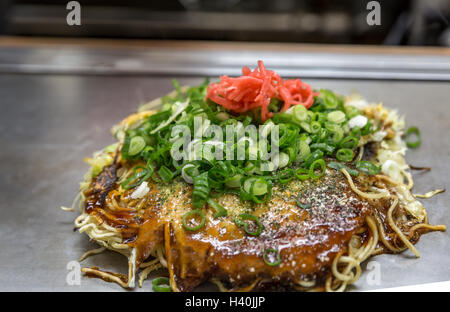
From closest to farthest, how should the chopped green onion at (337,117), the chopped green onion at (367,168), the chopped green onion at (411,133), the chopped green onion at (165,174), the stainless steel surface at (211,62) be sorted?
1. the chopped green onion at (165,174)
2. the chopped green onion at (367,168)
3. the chopped green onion at (337,117)
4. the chopped green onion at (411,133)
5. the stainless steel surface at (211,62)

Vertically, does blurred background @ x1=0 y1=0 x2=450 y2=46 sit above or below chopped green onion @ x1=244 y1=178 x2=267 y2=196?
above

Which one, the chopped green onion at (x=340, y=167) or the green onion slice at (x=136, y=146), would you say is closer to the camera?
the chopped green onion at (x=340, y=167)

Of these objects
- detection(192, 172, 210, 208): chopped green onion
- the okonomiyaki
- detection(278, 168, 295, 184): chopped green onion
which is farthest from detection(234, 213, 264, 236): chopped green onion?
detection(278, 168, 295, 184): chopped green onion

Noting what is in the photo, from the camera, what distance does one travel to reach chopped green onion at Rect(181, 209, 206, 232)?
7.79 feet

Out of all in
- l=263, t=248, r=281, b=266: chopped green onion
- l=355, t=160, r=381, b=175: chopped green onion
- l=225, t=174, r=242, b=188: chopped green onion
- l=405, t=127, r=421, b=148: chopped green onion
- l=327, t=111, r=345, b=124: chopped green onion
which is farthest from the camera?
l=405, t=127, r=421, b=148: chopped green onion

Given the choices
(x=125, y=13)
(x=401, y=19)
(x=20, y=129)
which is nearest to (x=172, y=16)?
(x=125, y=13)

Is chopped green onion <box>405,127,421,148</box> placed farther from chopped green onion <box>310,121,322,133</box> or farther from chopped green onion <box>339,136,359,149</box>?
chopped green onion <box>310,121,322,133</box>

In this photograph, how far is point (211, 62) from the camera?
14.9 feet

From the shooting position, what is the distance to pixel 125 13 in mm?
5793

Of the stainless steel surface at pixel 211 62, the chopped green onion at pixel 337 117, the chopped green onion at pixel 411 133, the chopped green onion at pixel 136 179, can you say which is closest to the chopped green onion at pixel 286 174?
the chopped green onion at pixel 337 117

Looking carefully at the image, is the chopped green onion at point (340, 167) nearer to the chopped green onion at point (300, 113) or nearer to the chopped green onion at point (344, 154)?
the chopped green onion at point (344, 154)

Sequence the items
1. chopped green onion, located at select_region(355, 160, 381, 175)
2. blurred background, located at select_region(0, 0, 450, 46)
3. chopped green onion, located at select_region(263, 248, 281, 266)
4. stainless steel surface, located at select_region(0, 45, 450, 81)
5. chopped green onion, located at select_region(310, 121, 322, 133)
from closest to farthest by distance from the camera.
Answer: chopped green onion, located at select_region(263, 248, 281, 266), chopped green onion, located at select_region(355, 160, 381, 175), chopped green onion, located at select_region(310, 121, 322, 133), stainless steel surface, located at select_region(0, 45, 450, 81), blurred background, located at select_region(0, 0, 450, 46)

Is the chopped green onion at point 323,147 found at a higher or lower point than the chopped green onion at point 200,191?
higher

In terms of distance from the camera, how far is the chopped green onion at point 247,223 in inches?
93.0
